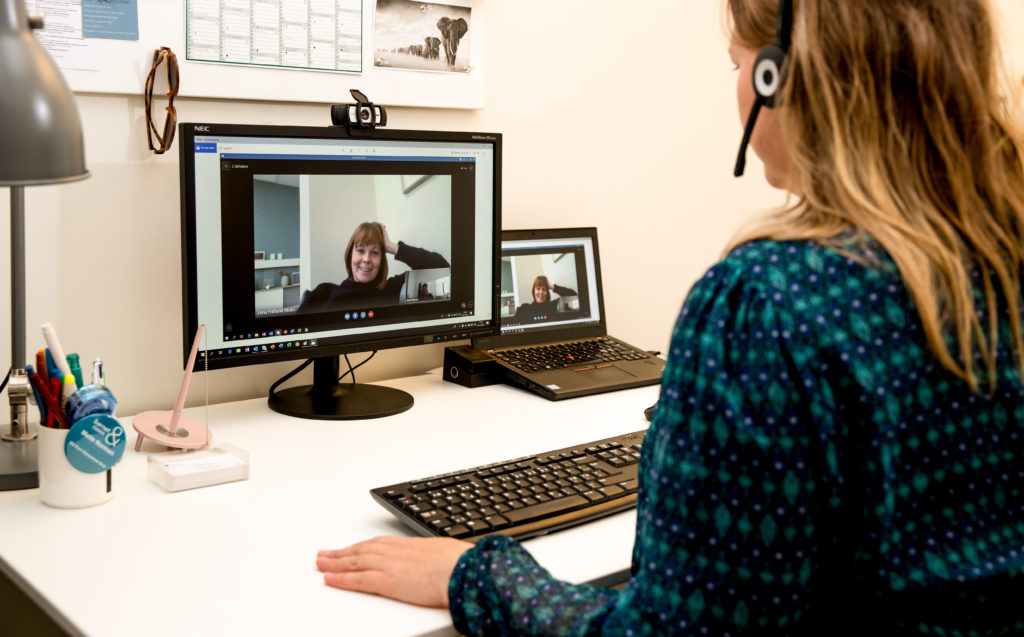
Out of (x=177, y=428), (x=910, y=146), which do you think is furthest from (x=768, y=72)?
(x=177, y=428)

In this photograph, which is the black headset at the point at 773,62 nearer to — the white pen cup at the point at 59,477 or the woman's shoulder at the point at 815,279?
the woman's shoulder at the point at 815,279

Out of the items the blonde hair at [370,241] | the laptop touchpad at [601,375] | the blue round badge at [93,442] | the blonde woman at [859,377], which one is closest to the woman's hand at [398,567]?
the blonde woman at [859,377]

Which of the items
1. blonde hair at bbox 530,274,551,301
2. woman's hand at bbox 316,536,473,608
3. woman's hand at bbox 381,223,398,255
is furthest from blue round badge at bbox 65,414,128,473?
blonde hair at bbox 530,274,551,301

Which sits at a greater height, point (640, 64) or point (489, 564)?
point (640, 64)

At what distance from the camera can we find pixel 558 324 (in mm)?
1812

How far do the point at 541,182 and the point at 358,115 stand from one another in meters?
0.54

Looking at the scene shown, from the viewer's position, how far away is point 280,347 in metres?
1.41

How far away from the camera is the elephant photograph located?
1588 mm

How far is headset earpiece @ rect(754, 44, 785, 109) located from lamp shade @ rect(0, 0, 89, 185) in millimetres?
690

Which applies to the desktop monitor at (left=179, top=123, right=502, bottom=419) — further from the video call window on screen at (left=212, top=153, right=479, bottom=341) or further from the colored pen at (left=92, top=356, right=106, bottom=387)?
the colored pen at (left=92, top=356, right=106, bottom=387)

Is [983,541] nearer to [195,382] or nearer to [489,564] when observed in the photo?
[489,564]

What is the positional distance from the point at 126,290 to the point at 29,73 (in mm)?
501

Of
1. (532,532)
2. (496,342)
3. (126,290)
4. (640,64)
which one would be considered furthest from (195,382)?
(640,64)

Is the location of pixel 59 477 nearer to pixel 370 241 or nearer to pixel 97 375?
pixel 97 375
